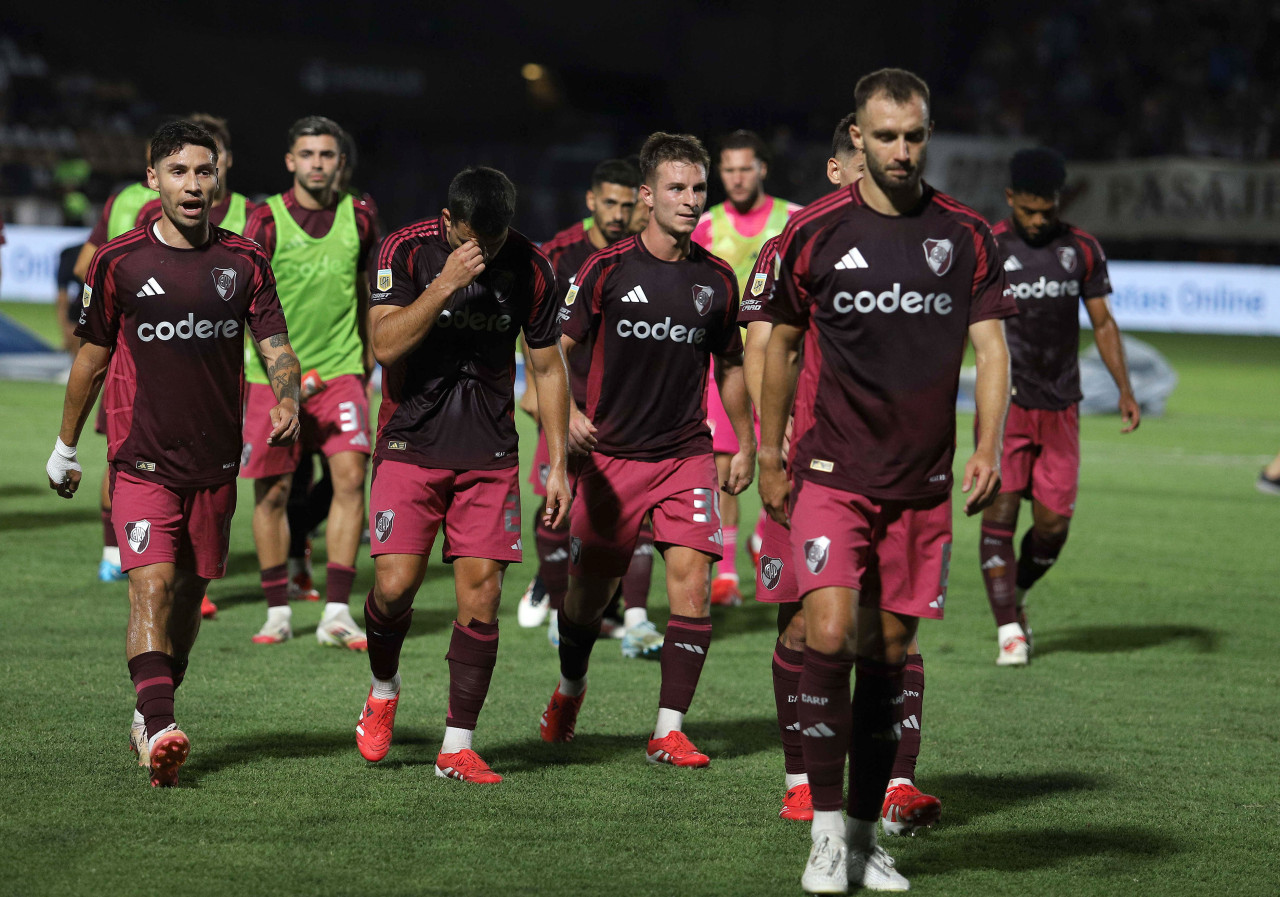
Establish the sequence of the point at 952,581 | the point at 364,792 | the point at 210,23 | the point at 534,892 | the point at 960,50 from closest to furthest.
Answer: the point at 534,892
the point at 364,792
the point at 952,581
the point at 210,23
the point at 960,50

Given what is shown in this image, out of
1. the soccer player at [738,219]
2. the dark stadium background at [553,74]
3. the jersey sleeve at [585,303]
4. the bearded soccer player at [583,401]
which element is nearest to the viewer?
the jersey sleeve at [585,303]

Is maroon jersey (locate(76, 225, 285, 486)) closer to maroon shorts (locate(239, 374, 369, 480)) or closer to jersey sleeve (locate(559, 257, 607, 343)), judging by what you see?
jersey sleeve (locate(559, 257, 607, 343))

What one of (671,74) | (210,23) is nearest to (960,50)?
(671,74)

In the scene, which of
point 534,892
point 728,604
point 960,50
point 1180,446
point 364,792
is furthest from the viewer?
point 960,50

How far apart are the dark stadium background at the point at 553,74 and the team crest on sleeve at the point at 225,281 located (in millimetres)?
27405

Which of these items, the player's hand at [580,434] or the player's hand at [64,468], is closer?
the player's hand at [64,468]

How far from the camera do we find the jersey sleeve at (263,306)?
5.36 metres

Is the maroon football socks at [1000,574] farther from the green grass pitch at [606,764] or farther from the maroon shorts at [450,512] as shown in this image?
the maroon shorts at [450,512]

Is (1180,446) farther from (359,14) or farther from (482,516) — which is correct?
(359,14)

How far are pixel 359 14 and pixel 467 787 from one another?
3113 centimetres

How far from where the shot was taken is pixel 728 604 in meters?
8.96

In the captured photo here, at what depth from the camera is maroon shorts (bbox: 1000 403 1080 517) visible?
7.76m

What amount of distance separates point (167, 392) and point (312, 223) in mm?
2760

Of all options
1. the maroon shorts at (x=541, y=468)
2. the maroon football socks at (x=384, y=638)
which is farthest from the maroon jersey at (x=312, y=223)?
the maroon football socks at (x=384, y=638)
